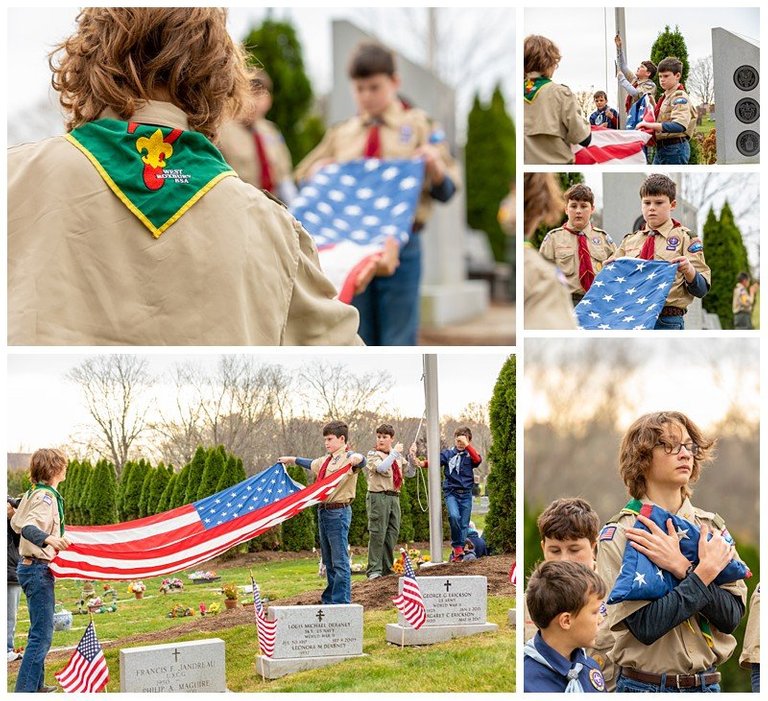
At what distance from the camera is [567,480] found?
11.1ft

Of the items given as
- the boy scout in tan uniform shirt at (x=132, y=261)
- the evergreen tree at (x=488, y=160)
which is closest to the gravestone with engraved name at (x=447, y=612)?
the boy scout in tan uniform shirt at (x=132, y=261)

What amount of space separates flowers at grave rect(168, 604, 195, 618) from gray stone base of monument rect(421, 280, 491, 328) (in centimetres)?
817

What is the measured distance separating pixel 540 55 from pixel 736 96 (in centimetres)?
60

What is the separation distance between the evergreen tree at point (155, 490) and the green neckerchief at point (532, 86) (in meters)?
1.54

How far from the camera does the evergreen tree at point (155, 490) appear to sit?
333 cm

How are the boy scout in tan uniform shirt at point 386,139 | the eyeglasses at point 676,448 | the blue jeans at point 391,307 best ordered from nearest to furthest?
1. the eyeglasses at point 676,448
2. the blue jeans at point 391,307
3. the boy scout in tan uniform shirt at point 386,139

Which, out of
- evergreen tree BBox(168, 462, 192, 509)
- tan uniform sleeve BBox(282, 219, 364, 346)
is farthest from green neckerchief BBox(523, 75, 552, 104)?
evergreen tree BBox(168, 462, 192, 509)

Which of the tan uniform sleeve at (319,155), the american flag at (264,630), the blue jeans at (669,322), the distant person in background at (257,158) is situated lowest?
the american flag at (264,630)

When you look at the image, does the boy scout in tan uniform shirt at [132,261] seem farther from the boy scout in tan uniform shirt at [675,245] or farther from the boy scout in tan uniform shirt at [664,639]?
the boy scout in tan uniform shirt at [664,639]

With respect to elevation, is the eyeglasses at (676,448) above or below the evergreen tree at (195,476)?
above

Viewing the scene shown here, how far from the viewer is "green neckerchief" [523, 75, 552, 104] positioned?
10.9 ft

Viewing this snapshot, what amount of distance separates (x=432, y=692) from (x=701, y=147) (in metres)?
1.84

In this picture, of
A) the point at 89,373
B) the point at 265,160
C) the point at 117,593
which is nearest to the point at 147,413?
the point at 89,373

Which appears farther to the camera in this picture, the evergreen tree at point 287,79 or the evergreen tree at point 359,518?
the evergreen tree at point 287,79
